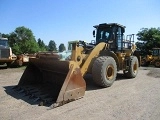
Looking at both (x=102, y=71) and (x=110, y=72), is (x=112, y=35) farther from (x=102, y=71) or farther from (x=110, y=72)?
(x=102, y=71)

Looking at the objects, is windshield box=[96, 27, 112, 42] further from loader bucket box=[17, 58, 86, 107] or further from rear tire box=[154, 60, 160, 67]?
rear tire box=[154, 60, 160, 67]

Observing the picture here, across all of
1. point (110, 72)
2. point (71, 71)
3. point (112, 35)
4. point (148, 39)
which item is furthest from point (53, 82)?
point (148, 39)

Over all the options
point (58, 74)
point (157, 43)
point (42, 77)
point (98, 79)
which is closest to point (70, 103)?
point (58, 74)

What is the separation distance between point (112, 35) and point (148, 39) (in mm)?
21537

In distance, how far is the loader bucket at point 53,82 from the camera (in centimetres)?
542

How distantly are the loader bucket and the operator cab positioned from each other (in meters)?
3.21

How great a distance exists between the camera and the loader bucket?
17.8 feet

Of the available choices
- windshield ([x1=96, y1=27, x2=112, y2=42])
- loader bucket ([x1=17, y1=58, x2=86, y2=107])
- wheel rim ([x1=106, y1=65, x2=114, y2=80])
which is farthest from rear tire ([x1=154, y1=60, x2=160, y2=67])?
loader bucket ([x1=17, y1=58, x2=86, y2=107])

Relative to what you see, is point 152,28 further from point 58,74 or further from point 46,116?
point 46,116

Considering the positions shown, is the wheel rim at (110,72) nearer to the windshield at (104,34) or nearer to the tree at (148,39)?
the windshield at (104,34)

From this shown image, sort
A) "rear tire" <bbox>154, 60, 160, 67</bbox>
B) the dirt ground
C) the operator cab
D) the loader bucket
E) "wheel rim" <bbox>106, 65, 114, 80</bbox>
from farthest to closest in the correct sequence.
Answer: "rear tire" <bbox>154, 60, 160, 67</bbox>
the operator cab
"wheel rim" <bbox>106, 65, 114, 80</bbox>
the loader bucket
the dirt ground

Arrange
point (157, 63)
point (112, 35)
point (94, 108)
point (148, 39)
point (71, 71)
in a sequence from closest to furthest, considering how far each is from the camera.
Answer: point (94, 108) < point (71, 71) < point (112, 35) < point (157, 63) < point (148, 39)

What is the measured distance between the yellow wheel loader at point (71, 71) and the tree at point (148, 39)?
2022cm

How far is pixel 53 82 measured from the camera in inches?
280
